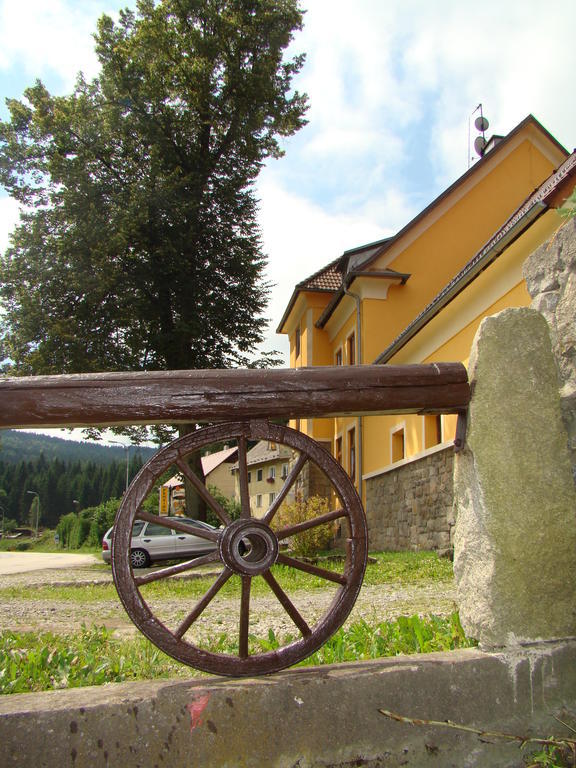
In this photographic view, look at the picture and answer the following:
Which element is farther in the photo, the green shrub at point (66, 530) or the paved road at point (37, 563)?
the green shrub at point (66, 530)

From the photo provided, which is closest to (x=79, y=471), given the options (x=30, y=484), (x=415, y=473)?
(x=30, y=484)

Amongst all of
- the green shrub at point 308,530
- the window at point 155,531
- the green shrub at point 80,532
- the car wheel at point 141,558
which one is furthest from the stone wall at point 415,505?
the green shrub at point 80,532

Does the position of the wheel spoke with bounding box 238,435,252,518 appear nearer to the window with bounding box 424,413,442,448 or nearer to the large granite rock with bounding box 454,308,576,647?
the large granite rock with bounding box 454,308,576,647

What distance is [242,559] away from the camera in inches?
102

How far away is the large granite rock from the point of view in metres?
2.67

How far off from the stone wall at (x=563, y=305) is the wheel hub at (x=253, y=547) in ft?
4.26

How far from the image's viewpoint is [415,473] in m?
13.7

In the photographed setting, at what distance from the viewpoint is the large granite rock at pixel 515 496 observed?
2668mm

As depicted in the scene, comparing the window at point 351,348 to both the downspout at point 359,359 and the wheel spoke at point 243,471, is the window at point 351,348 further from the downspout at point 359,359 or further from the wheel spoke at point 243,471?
the wheel spoke at point 243,471

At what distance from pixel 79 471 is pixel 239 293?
9584 centimetres

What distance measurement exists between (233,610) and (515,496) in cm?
515

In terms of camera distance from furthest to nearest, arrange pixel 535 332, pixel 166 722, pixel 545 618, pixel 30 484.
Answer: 1. pixel 30 484
2. pixel 535 332
3. pixel 545 618
4. pixel 166 722

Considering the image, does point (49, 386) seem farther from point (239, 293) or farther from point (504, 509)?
point (239, 293)

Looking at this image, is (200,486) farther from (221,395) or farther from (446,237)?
(446,237)
